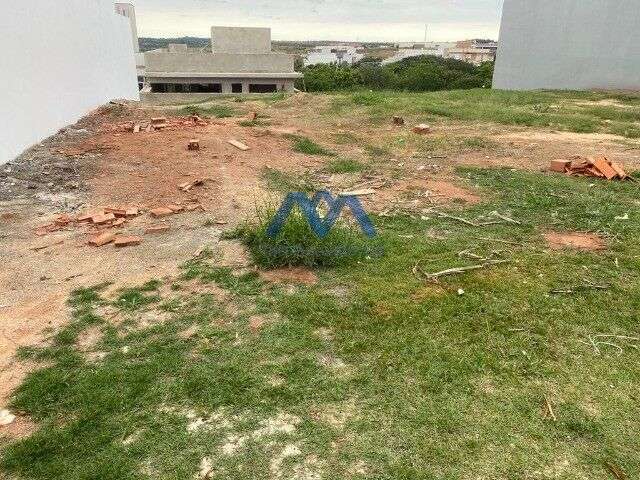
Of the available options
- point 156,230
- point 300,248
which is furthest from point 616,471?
point 156,230

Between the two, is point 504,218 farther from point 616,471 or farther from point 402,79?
point 402,79

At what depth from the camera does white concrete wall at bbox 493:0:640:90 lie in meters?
15.6

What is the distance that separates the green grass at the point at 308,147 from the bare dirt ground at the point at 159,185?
0.70ft

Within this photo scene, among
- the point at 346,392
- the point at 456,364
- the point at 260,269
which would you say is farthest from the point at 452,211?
the point at 346,392

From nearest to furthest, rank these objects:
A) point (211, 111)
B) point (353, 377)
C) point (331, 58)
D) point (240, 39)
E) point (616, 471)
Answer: point (616, 471) < point (353, 377) < point (211, 111) < point (240, 39) < point (331, 58)

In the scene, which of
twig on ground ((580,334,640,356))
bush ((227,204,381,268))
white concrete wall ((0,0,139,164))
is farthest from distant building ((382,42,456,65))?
twig on ground ((580,334,640,356))

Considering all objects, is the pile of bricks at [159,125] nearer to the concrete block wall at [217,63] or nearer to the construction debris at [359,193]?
the construction debris at [359,193]

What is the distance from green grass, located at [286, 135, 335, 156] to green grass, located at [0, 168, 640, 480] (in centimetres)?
Result: 432

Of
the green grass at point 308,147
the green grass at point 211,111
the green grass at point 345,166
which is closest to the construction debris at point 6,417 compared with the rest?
the green grass at point 345,166

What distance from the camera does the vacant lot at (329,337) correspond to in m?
2.27

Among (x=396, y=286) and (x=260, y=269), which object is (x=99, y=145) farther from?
(x=396, y=286)

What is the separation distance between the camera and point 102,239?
182 inches

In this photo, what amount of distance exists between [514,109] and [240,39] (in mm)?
25049

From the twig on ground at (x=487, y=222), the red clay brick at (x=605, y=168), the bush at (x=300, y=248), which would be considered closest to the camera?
the bush at (x=300, y=248)
